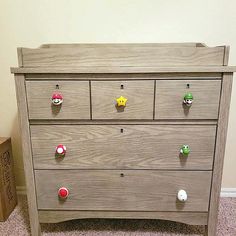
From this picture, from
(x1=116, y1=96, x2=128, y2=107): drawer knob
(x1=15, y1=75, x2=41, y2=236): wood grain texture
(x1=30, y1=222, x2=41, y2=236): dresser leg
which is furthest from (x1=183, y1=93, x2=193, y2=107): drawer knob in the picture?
(x1=30, y1=222, x2=41, y2=236): dresser leg

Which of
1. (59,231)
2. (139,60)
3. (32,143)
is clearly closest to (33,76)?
(32,143)

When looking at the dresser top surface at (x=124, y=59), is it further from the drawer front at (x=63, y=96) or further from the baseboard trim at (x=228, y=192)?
the baseboard trim at (x=228, y=192)

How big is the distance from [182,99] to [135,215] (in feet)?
1.85

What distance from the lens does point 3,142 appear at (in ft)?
4.17

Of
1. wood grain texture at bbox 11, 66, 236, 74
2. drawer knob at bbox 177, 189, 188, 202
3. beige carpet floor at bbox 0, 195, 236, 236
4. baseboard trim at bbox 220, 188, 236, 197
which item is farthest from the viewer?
baseboard trim at bbox 220, 188, 236, 197

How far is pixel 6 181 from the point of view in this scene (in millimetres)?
1310

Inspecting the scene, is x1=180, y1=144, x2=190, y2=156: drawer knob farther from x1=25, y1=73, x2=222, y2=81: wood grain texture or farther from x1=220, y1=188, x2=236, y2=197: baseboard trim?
x1=220, y1=188, x2=236, y2=197: baseboard trim

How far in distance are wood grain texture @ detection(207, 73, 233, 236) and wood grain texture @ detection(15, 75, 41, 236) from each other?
0.77 meters

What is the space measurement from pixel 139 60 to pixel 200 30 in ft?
1.88

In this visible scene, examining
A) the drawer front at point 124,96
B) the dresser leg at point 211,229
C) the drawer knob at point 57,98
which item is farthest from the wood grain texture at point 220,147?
the drawer knob at point 57,98

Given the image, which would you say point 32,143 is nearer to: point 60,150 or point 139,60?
point 60,150

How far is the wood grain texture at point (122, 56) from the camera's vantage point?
2.93ft

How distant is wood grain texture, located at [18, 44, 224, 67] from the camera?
89 centimetres

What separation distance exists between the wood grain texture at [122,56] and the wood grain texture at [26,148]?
0.32ft
